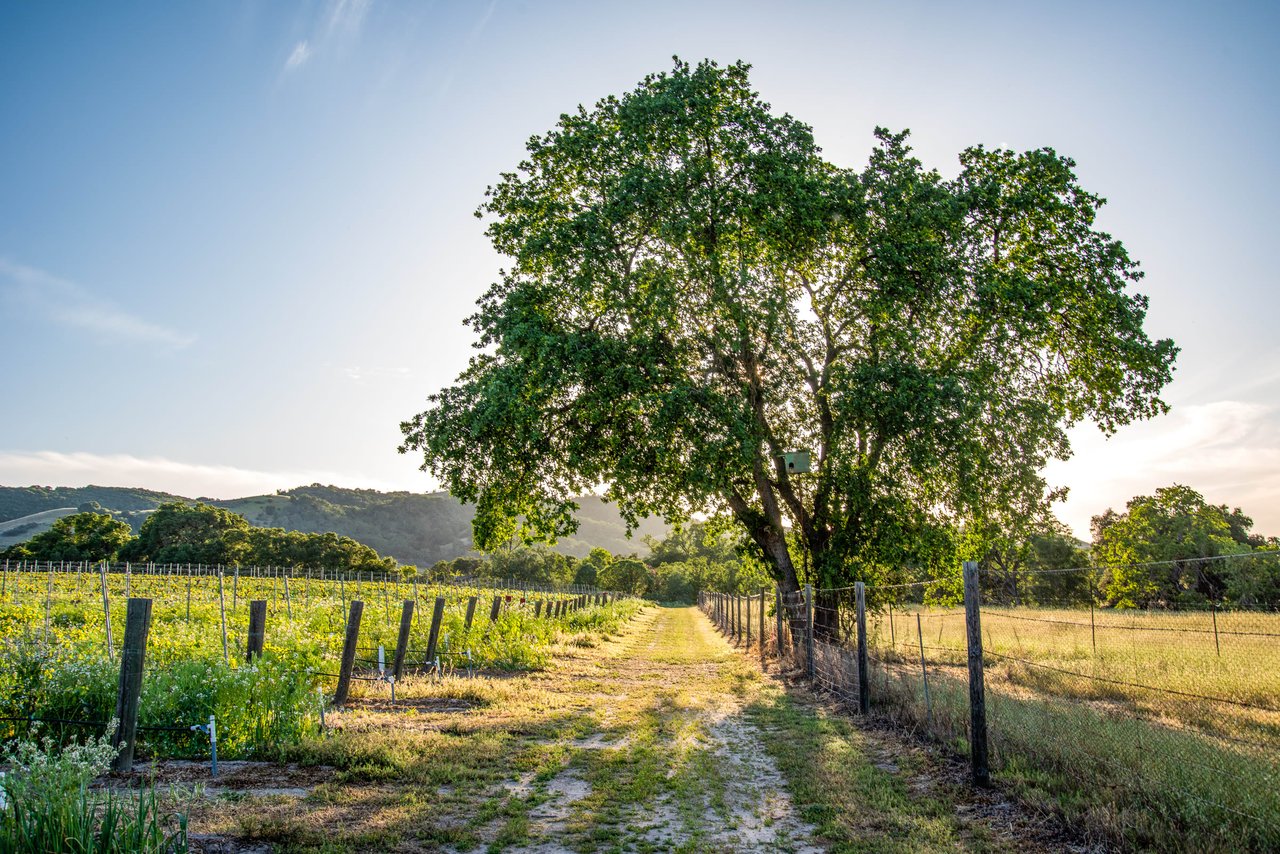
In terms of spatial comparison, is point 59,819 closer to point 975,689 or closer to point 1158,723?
point 975,689

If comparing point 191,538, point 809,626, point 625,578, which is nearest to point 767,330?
point 809,626

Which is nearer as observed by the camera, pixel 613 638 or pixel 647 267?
pixel 647 267

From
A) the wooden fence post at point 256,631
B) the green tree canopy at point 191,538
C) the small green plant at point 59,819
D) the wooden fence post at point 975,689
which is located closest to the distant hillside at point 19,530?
the green tree canopy at point 191,538

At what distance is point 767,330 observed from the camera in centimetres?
1734

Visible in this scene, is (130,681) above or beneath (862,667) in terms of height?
above

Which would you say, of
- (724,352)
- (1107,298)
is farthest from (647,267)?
(1107,298)

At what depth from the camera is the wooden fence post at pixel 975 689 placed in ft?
23.5

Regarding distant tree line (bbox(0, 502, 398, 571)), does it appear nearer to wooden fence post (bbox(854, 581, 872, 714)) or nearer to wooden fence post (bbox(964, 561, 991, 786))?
wooden fence post (bbox(854, 581, 872, 714))

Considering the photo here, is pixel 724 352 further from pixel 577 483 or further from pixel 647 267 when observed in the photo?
pixel 577 483

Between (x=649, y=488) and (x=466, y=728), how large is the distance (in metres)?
10.6

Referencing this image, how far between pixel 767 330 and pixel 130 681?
13.8 metres

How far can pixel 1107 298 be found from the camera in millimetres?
17328

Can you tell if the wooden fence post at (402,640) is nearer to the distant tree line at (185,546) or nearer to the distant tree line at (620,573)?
the distant tree line at (620,573)

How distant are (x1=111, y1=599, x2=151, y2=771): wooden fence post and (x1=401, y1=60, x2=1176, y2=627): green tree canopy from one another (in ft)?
30.8
